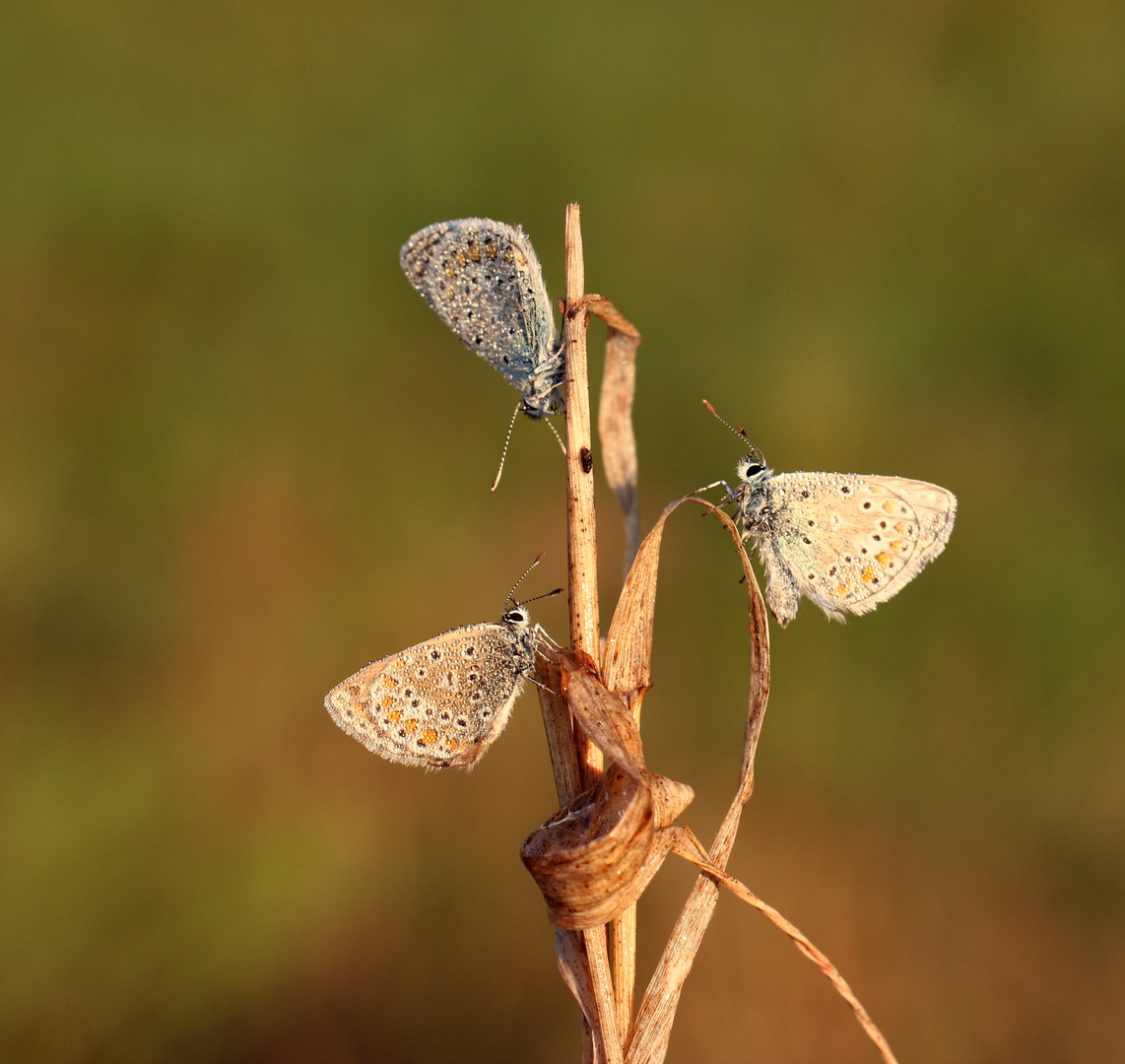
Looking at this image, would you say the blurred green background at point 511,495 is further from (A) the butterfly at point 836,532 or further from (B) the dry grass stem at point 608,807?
(B) the dry grass stem at point 608,807

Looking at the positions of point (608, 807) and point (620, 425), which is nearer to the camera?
point (608, 807)

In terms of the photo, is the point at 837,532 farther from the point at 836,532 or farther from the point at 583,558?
the point at 583,558

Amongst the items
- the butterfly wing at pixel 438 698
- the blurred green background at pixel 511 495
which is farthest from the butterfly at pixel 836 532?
the blurred green background at pixel 511 495

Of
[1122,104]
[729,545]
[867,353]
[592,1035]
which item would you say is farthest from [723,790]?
[1122,104]

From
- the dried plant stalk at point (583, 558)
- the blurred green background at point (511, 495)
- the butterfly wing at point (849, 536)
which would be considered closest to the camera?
the dried plant stalk at point (583, 558)

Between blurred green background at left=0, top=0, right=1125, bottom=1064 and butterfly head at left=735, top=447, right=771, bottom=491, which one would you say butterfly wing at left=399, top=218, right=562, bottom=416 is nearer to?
butterfly head at left=735, top=447, right=771, bottom=491

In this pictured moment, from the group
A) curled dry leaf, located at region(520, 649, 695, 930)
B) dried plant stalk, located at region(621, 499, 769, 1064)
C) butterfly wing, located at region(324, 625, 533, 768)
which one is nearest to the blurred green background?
butterfly wing, located at region(324, 625, 533, 768)

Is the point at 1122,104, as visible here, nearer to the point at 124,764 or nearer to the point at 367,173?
the point at 367,173

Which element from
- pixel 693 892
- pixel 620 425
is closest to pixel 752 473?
pixel 620 425
